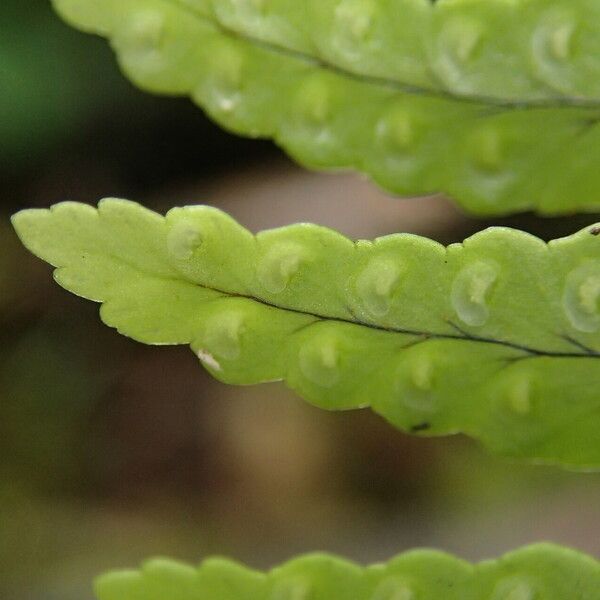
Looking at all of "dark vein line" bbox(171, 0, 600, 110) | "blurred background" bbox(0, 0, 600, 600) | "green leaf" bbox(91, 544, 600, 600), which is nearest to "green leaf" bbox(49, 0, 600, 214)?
"dark vein line" bbox(171, 0, 600, 110)

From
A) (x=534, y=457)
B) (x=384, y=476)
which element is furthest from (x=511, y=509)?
(x=534, y=457)

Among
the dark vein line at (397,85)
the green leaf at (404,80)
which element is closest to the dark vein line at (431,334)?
the green leaf at (404,80)

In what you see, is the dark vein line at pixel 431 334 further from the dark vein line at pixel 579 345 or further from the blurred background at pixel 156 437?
the blurred background at pixel 156 437

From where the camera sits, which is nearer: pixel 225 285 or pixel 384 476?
pixel 225 285

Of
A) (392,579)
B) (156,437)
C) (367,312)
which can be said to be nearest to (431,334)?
(367,312)

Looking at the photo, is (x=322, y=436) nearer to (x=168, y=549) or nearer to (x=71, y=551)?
(x=168, y=549)

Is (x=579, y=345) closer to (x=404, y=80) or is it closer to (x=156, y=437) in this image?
(x=404, y=80)

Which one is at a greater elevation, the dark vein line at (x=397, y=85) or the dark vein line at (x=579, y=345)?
the dark vein line at (x=397, y=85)
